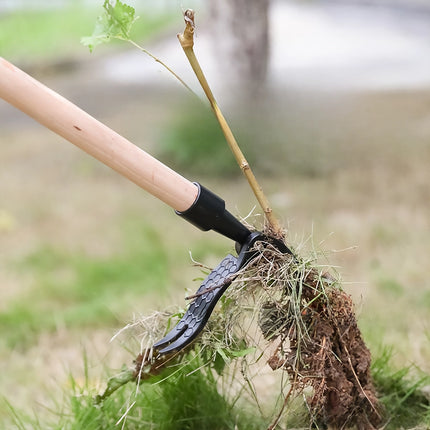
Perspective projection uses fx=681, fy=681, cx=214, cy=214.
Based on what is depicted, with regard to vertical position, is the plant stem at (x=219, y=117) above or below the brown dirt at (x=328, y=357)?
above

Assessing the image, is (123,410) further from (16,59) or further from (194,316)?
(16,59)

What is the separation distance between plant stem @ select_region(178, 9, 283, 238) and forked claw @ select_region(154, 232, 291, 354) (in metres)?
0.04

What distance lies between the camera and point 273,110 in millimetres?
4324

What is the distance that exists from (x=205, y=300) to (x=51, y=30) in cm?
906

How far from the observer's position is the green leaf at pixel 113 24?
1287 mm

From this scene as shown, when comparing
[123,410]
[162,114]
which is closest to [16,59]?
[162,114]

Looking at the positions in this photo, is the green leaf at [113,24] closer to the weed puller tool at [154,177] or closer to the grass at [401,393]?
the weed puller tool at [154,177]

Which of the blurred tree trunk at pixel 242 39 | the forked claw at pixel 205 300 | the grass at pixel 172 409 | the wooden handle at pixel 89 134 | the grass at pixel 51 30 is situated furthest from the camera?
the grass at pixel 51 30

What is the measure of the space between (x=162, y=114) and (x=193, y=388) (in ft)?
13.8

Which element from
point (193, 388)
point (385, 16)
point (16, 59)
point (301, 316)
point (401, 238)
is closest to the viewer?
point (301, 316)

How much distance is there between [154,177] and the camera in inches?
49.6

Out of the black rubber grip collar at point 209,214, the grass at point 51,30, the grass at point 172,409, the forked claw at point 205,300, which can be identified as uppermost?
the grass at point 51,30

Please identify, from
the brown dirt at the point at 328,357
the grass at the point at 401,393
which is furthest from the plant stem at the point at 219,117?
the grass at the point at 401,393

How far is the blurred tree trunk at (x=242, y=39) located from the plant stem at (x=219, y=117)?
326 centimetres
